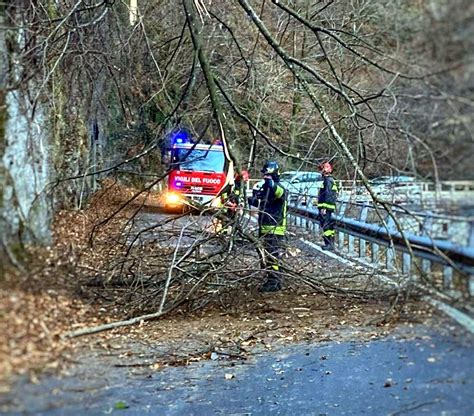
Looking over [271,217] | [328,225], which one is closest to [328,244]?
[328,225]

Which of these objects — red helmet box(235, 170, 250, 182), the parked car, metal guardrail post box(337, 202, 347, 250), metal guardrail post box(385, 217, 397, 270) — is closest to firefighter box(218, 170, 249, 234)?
red helmet box(235, 170, 250, 182)

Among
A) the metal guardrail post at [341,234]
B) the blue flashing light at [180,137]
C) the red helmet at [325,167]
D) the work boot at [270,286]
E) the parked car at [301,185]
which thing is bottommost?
the work boot at [270,286]

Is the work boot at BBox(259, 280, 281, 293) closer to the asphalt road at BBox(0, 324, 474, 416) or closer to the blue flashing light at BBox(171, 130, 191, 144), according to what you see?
the asphalt road at BBox(0, 324, 474, 416)

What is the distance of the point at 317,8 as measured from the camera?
157 centimetres

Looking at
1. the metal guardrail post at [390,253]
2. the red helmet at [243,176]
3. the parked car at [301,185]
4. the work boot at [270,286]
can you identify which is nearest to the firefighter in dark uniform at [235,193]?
the red helmet at [243,176]

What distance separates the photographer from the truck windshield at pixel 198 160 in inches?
→ 56.2

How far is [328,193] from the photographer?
5.05 feet

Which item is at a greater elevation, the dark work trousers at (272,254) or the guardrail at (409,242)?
the guardrail at (409,242)

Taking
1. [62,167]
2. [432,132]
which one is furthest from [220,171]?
[432,132]

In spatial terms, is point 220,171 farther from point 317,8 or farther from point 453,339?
point 453,339

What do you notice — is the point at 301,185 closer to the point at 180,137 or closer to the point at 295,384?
the point at 180,137

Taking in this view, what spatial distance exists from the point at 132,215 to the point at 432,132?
27.0 inches

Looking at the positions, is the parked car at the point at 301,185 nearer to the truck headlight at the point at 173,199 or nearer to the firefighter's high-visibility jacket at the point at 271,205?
the firefighter's high-visibility jacket at the point at 271,205

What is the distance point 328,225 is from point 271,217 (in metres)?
0.14
